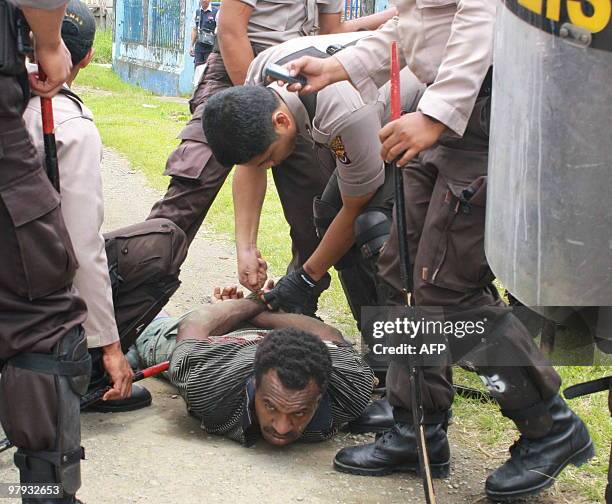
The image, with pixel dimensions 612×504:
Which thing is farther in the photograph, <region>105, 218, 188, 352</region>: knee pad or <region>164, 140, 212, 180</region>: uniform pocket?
<region>164, 140, 212, 180</region>: uniform pocket

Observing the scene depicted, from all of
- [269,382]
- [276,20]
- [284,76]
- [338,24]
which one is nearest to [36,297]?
[269,382]

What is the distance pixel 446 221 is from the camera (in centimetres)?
290

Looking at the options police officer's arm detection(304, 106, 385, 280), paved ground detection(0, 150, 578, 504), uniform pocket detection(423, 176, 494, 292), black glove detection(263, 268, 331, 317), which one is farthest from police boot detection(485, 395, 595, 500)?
black glove detection(263, 268, 331, 317)

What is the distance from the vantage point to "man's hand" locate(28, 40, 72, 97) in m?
2.42

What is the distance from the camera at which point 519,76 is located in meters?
1.68

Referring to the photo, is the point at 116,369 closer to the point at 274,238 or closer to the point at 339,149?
the point at 339,149

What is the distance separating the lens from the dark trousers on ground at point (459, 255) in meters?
2.87

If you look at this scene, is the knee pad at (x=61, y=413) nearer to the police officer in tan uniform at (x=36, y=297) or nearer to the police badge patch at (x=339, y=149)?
the police officer in tan uniform at (x=36, y=297)

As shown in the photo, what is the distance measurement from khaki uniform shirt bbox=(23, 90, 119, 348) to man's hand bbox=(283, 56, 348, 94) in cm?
67

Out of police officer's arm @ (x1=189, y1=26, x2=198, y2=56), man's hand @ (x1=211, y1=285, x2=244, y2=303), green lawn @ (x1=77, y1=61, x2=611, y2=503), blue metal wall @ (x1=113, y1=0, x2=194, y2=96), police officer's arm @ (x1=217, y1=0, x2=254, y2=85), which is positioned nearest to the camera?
green lawn @ (x1=77, y1=61, x2=611, y2=503)

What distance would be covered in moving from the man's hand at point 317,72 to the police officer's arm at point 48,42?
2.82 feet

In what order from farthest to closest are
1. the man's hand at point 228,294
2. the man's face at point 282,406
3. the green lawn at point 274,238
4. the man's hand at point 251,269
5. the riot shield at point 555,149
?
the man's hand at point 228,294
the man's hand at point 251,269
the green lawn at point 274,238
the man's face at point 282,406
the riot shield at point 555,149

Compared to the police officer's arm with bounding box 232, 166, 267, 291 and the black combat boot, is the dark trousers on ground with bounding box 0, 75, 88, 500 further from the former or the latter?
the police officer's arm with bounding box 232, 166, 267, 291

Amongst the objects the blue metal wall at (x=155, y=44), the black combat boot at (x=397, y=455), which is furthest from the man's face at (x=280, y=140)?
the blue metal wall at (x=155, y=44)
